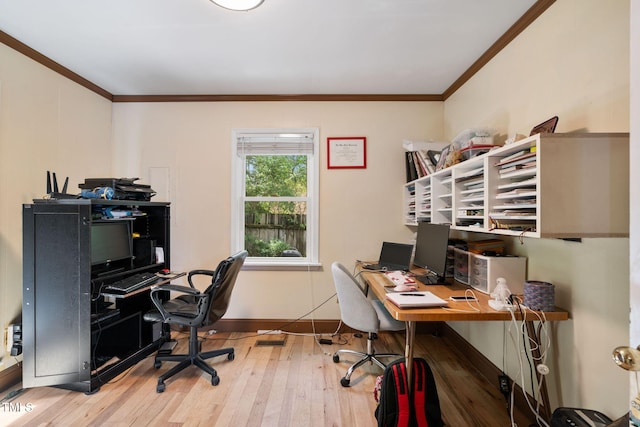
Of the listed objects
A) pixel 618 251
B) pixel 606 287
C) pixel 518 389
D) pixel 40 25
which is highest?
pixel 40 25

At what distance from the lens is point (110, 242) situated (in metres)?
2.33

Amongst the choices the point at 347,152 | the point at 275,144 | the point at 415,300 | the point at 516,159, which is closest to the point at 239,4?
the point at 275,144

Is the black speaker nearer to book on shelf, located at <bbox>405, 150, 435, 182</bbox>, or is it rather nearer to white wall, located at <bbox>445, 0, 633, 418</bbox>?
book on shelf, located at <bbox>405, 150, 435, 182</bbox>

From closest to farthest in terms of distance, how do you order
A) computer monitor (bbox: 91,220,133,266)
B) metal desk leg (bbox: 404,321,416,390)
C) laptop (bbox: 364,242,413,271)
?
metal desk leg (bbox: 404,321,416,390) < computer monitor (bbox: 91,220,133,266) < laptop (bbox: 364,242,413,271)

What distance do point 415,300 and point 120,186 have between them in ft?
7.72

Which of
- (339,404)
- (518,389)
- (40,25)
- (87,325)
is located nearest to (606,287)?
(518,389)

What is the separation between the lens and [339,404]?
188cm

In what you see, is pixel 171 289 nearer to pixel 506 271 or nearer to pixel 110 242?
pixel 110 242

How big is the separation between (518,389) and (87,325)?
9.49ft

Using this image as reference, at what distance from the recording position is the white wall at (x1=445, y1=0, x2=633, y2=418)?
1.26 metres

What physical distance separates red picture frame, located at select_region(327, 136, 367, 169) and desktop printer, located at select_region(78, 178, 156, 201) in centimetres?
174

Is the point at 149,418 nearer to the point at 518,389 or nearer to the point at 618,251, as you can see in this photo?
the point at 518,389

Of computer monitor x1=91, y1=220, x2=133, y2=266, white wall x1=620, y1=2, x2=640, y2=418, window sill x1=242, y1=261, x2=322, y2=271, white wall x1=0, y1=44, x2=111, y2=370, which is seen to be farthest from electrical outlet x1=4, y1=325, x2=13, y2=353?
white wall x1=620, y1=2, x2=640, y2=418

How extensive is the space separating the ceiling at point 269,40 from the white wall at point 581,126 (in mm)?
285
